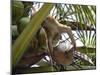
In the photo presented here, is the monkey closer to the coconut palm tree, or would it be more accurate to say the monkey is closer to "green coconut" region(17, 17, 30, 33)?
the coconut palm tree

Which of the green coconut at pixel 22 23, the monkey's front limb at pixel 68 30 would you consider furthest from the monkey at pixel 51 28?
the green coconut at pixel 22 23

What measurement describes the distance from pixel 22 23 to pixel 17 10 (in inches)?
4.5

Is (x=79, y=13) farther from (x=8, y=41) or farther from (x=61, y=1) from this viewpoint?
(x=8, y=41)

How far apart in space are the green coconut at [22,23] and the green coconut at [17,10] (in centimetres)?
4

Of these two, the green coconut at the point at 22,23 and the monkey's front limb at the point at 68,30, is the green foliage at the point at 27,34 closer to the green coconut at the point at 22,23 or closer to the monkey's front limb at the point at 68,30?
the green coconut at the point at 22,23

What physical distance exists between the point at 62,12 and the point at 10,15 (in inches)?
18.3

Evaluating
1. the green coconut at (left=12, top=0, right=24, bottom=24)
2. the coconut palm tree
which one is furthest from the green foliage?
the green coconut at (left=12, top=0, right=24, bottom=24)

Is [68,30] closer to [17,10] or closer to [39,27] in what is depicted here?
[39,27]

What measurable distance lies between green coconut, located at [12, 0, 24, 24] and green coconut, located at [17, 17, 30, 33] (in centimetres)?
4

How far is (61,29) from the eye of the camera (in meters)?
1.75

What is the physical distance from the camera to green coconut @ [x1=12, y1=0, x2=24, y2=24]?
161 cm

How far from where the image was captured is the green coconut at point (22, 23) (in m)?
1.62

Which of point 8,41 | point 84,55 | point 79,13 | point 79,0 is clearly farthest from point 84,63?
point 8,41

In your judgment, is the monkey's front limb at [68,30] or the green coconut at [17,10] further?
the monkey's front limb at [68,30]
